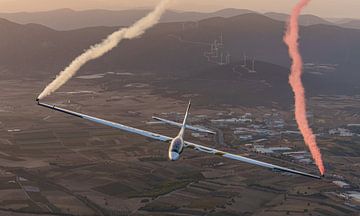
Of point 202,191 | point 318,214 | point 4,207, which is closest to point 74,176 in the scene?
point 4,207

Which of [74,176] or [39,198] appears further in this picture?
[74,176]

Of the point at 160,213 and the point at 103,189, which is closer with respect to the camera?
the point at 160,213

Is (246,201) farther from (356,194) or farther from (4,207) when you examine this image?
(4,207)

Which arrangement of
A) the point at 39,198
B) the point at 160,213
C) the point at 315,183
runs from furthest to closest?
the point at 315,183 < the point at 39,198 < the point at 160,213

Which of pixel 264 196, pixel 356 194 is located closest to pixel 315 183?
pixel 356 194

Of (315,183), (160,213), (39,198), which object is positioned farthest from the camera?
(315,183)

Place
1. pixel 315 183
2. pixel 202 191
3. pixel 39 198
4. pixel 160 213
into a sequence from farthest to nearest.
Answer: pixel 315 183, pixel 202 191, pixel 39 198, pixel 160 213

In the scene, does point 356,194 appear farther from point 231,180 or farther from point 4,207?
point 4,207

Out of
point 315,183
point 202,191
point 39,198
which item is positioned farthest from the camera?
point 315,183
